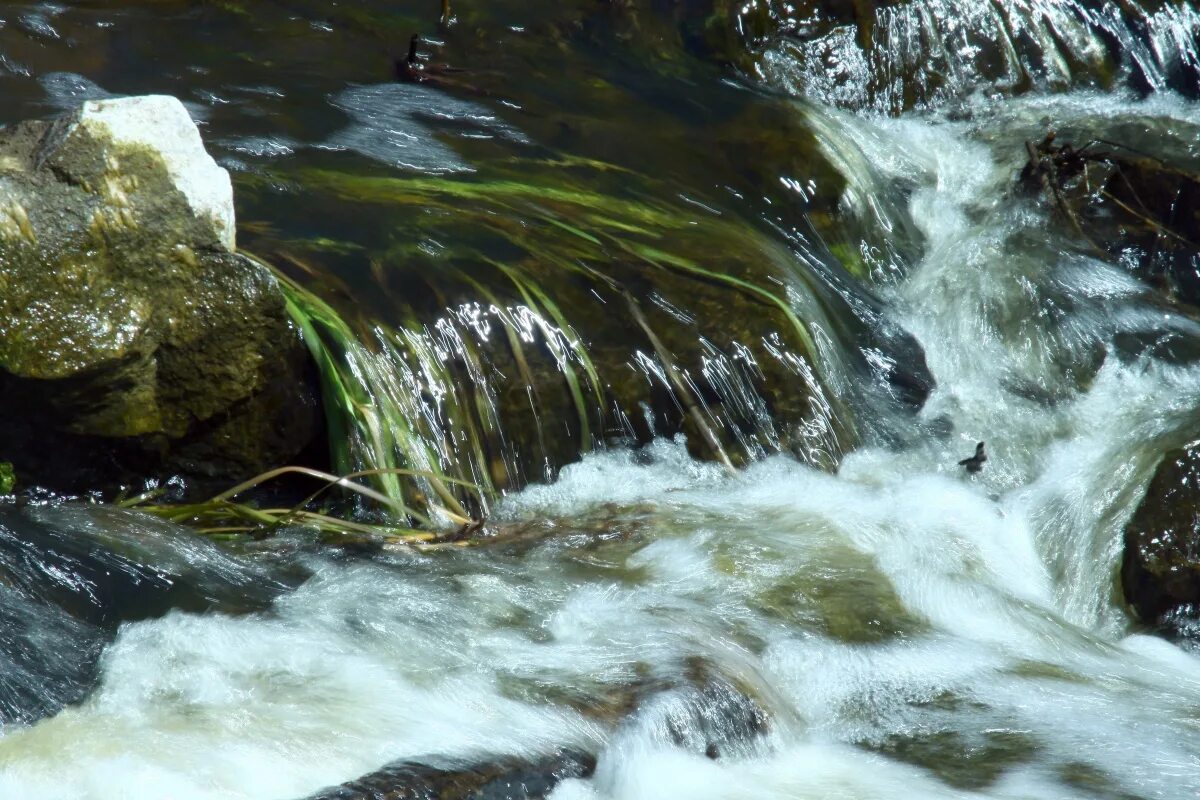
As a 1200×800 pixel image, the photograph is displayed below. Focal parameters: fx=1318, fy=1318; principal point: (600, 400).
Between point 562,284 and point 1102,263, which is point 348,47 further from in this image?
point 1102,263

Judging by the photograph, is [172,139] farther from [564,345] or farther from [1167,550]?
[1167,550]

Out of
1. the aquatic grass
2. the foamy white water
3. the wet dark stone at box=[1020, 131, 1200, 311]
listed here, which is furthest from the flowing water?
the wet dark stone at box=[1020, 131, 1200, 311]

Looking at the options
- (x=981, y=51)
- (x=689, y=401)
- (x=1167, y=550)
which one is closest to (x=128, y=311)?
(x=689, y=401)

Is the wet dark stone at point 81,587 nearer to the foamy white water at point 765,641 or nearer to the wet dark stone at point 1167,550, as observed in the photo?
the foamy white water at point 765,641

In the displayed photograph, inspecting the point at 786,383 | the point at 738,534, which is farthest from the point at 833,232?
the point at 738,534

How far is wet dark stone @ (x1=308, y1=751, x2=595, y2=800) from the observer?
8.18 ft

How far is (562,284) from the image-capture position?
476 centimetres

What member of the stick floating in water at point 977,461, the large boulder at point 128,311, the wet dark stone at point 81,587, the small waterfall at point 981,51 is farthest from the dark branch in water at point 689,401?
the small waterfall at point 981,51

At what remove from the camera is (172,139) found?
148 inches

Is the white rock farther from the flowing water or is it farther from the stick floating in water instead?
the stick floating in water

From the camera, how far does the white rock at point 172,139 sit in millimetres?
3711

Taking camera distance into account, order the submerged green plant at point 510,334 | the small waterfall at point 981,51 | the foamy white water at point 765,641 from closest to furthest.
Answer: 1. the foamy white water at point 765,641
2. the submerged green plant at point 510,334
3. the small waterfall at point 981,51

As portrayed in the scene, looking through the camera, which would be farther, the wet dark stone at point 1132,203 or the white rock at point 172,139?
the wet dark stone at point 1132,203

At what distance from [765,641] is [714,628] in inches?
6.7
